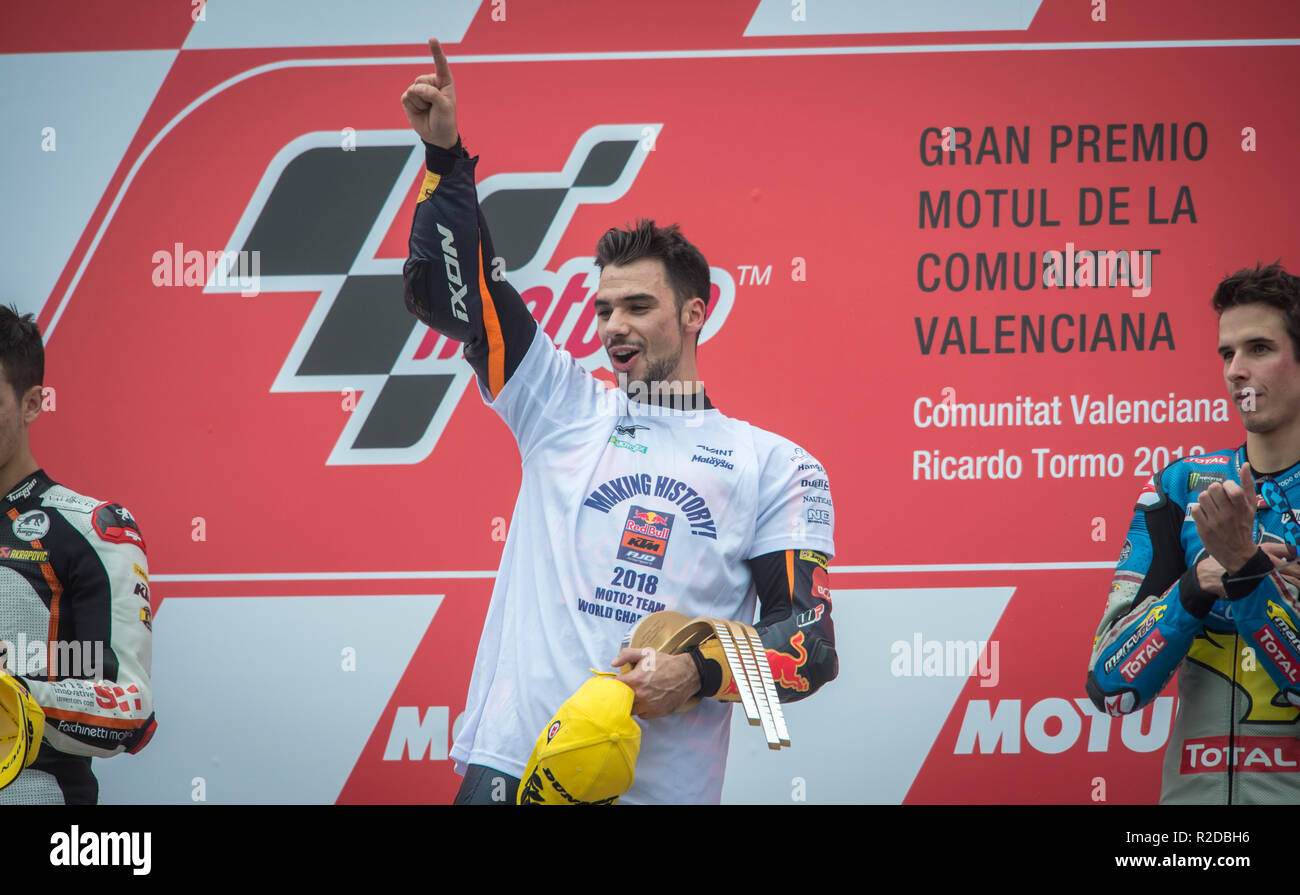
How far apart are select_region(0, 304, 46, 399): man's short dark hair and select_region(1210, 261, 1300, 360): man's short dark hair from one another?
2.29m

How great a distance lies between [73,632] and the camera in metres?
2.02

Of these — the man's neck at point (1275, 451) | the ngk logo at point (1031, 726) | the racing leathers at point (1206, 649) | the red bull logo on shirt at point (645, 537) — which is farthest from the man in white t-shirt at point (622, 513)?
the ngk logo at point (1031, 726)

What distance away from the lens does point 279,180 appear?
3023 mm

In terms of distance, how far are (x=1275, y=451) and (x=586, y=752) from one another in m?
1.38

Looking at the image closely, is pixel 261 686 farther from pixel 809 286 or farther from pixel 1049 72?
pixel 1049 72

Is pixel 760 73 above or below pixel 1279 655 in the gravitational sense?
above

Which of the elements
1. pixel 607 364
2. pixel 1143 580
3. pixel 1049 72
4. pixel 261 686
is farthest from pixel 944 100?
pixel 261 686

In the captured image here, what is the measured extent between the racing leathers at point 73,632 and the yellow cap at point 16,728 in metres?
0.09

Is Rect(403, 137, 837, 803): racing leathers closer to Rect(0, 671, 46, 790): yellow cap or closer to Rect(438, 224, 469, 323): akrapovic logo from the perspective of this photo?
Rect(438, 224, 469, 323): akrapovic logo

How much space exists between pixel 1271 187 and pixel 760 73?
142 centimetres

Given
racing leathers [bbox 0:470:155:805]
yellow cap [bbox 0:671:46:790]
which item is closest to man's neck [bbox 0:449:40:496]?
racing leathers [bbox 0:470:155:805]
